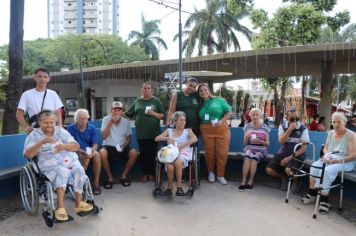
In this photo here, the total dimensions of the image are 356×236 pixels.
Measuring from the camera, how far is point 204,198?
17.6 ft

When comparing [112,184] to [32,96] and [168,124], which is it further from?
[32,96]

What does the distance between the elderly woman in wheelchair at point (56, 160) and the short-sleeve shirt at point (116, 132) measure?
148cm

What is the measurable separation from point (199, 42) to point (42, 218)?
105 ft

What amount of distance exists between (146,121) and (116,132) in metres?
0.48

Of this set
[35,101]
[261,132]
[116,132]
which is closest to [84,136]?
[116,132]

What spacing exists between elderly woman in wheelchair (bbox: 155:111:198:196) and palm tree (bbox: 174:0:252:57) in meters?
30.1

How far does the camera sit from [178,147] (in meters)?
5.47

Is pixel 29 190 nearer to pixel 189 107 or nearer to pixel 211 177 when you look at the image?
pixel 189 107

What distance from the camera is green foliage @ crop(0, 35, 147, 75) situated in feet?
120

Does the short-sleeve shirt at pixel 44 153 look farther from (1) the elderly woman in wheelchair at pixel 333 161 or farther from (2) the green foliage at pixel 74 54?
(2) the green foliage at pixel 74 54

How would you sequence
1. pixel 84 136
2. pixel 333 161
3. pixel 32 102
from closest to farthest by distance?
pixel 32 102 → pixel 333 161 → pixel 84 136

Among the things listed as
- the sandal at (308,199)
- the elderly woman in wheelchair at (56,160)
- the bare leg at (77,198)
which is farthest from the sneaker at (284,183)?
the bare leg at (77,198)

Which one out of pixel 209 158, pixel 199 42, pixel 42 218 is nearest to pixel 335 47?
pixel 209 158

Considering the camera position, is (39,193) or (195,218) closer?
(39,193)
